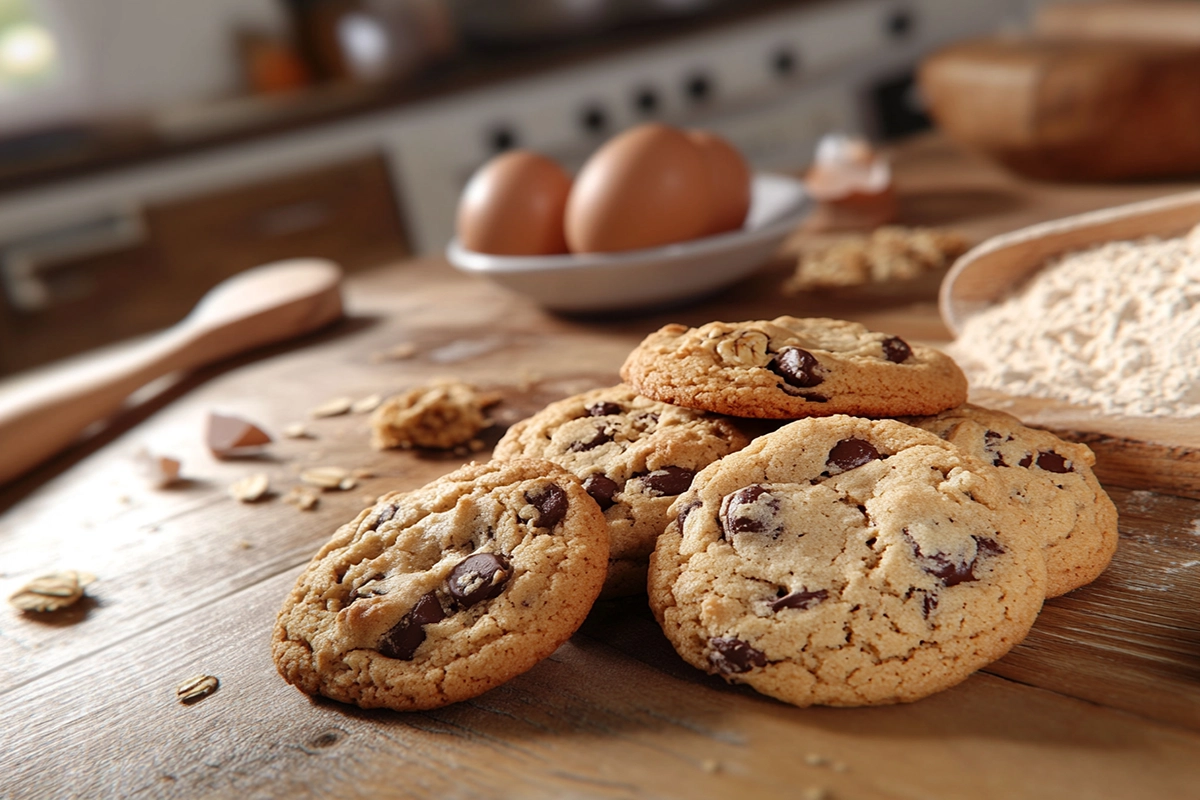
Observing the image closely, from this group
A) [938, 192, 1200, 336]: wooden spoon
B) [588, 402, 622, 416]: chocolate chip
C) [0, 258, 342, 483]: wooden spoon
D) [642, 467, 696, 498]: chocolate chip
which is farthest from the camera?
[0, 258, 342, 483]: wooden spoon

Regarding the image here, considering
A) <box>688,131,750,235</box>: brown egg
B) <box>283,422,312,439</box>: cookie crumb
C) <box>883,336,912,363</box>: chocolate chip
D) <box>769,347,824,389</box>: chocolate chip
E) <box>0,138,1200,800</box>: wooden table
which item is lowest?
<box>0,138,1200,800</box>: wooden table

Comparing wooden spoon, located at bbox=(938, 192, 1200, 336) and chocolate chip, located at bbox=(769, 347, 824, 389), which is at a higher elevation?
chocolate chip, located at bbox=(769, 347, 824, 389)

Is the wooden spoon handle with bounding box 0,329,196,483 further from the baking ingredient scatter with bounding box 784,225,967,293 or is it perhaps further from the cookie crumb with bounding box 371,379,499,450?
the baking ingredient scatter with bounding box 784,225,967,293

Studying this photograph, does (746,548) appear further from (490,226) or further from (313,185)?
(313,185)

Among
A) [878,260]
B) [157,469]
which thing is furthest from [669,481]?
[878,260]

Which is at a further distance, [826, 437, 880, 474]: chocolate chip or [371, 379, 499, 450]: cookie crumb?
[371, 379, 499, 450]: cookie crumb

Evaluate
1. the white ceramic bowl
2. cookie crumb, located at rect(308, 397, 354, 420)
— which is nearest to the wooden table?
cookie crumb, located at rect(308, 397, 354, 420)

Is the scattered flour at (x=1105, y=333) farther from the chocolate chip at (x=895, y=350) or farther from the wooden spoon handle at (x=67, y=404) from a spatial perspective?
the wooden spoon handle at (x=67, y=404)

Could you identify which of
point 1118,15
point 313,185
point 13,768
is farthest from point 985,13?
point 13,768
